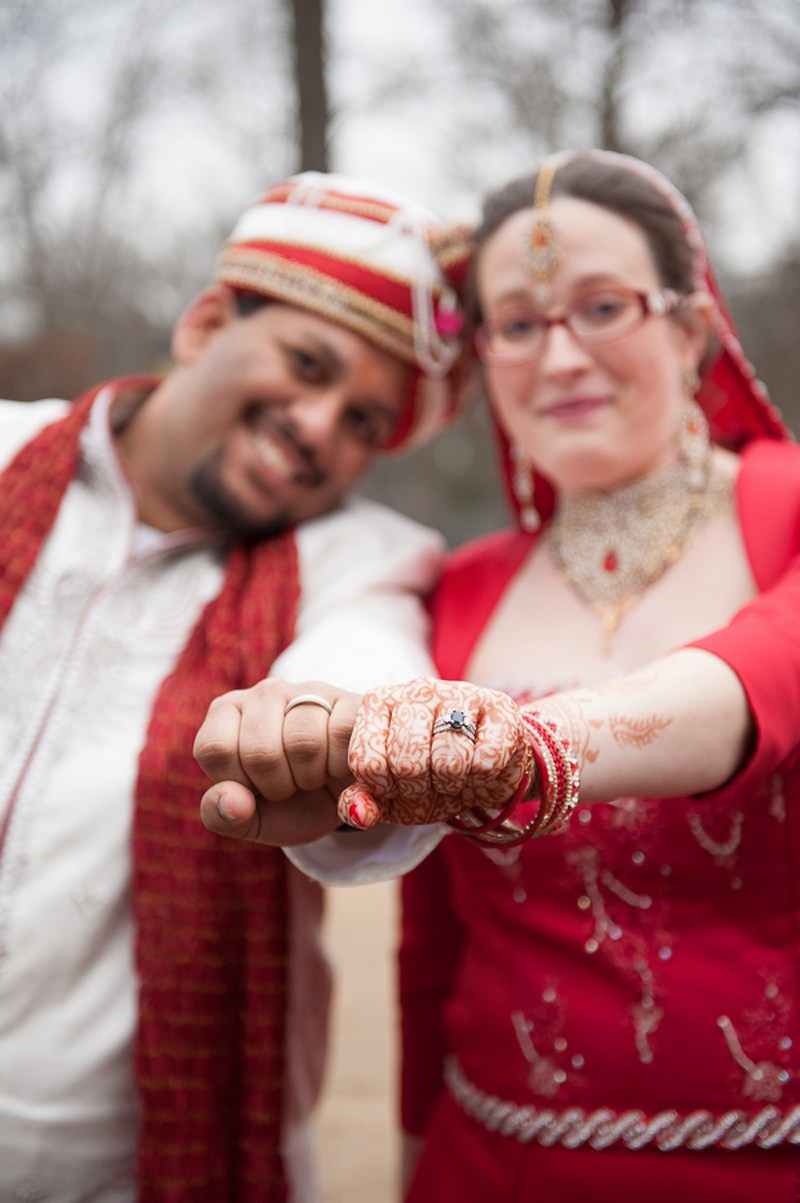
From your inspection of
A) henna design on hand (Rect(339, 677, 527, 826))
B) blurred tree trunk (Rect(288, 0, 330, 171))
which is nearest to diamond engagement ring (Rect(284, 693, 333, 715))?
henna design on hand (Rect(339, 677, 527, 826))

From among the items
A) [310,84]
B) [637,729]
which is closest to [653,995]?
[637,729]

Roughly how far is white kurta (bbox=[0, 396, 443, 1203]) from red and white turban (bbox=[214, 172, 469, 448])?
0.29 meters

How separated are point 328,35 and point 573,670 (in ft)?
12.0

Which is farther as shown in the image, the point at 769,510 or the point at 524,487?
the point at 524,487

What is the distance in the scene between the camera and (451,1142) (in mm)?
1383

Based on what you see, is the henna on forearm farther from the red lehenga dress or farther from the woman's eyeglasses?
the woman's eyeglasses

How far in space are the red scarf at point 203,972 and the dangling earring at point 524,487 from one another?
445 millimetres

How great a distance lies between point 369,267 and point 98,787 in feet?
2.84

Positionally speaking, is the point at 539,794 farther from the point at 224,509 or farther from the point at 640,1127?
the point at 224,509

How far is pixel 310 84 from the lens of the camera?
396 centimetres

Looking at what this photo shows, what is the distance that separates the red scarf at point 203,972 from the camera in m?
1.31

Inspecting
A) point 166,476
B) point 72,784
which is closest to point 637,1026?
point 72,784

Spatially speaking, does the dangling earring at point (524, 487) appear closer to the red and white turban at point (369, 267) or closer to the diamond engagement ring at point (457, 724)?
the red and white turban at point (369, 267)

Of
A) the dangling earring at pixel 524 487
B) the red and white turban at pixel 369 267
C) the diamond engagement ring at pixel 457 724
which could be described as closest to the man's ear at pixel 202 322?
the red and white turban at pixel 369 267
